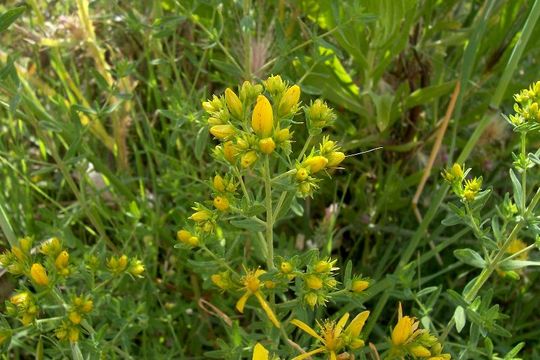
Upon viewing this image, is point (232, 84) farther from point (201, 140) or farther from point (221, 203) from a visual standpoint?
point (221, 203)

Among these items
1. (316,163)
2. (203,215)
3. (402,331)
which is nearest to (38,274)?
(203,215)

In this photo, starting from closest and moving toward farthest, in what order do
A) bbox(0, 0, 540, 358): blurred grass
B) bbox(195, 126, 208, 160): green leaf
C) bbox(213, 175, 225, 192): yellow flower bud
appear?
bbox(213, 175, 225, 192): yellow flower bud
bbox(195, 126, 208, 160): green leaf
bbox(0, 0, 540, 358): blurred grass

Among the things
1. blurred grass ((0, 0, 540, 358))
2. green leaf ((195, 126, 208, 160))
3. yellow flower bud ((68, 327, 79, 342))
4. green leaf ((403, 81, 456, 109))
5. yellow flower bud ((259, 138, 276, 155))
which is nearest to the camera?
yellow flower bud ((259, 138, 276, 155))

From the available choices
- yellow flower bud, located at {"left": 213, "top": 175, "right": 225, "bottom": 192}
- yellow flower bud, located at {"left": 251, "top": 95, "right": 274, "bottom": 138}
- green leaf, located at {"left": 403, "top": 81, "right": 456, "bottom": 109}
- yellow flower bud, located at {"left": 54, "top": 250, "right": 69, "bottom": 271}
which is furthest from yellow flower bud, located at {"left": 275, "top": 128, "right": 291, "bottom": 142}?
green leaf, located at {"left": 403, "top": 81, "right": 456, "bottom": 109}

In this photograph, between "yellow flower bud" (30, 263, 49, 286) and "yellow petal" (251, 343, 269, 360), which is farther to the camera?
"yellow flower bud" (30, 263, 49, 286)

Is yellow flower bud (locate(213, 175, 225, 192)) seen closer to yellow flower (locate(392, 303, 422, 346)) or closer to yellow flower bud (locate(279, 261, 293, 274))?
yellow flower bud (locate(279, 261, 293, 274))

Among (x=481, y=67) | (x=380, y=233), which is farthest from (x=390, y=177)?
(x=481, y=67)
